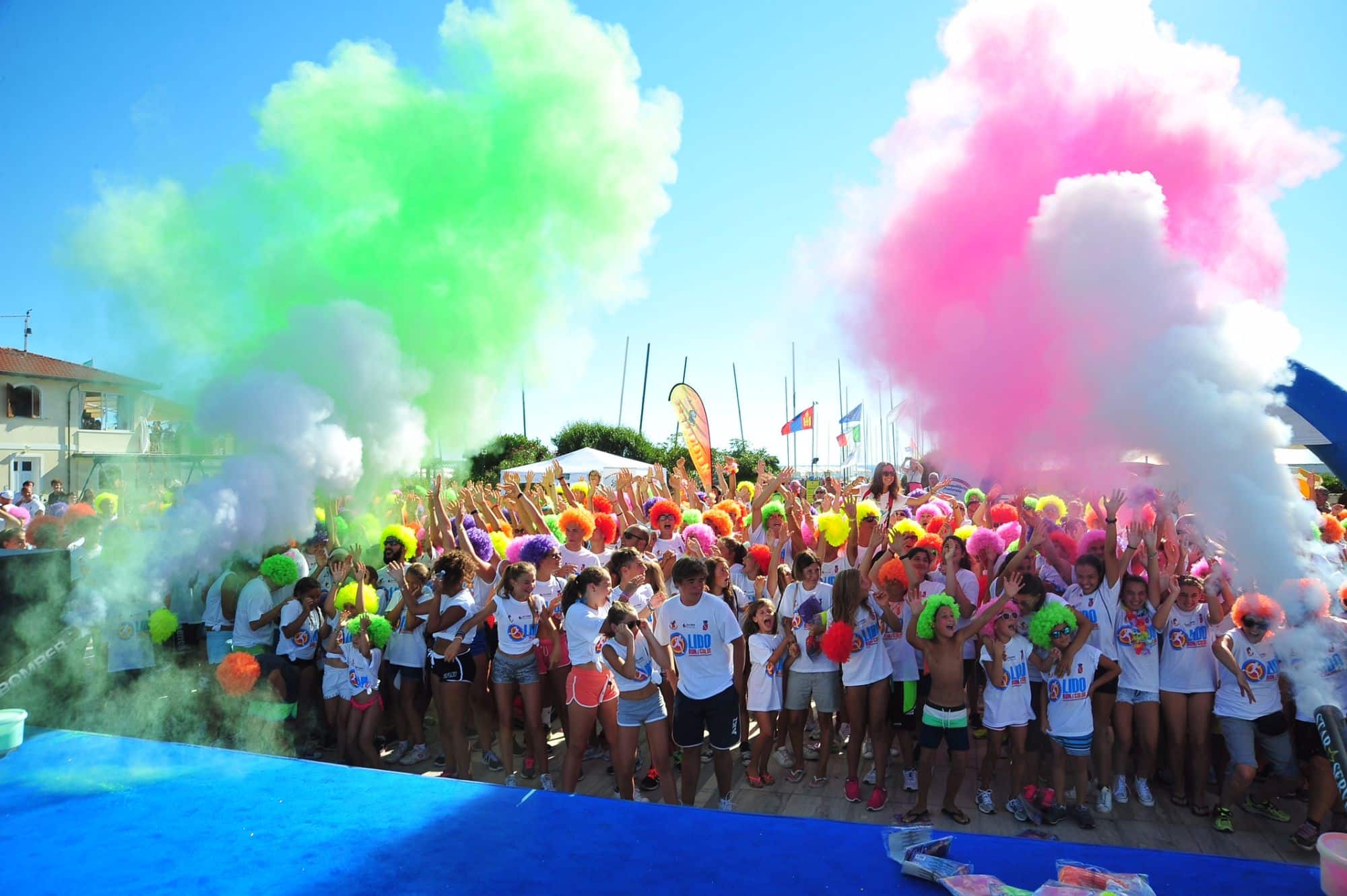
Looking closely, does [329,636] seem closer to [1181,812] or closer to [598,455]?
[1181,812]

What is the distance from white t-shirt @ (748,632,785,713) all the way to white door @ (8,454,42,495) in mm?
27170

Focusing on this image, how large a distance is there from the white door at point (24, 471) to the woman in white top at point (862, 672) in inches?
1092

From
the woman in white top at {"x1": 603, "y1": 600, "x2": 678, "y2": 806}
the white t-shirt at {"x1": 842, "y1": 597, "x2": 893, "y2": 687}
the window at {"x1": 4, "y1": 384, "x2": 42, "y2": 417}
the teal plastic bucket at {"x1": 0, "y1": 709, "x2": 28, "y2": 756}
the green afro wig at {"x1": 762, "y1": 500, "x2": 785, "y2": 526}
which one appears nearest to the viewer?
the teal plastic bucket at {"x1": 0, "y1": 709, "x2": 28, "y2": 756}

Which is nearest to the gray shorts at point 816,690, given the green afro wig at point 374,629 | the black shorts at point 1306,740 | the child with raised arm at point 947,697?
the child with raised arm at point 947,697

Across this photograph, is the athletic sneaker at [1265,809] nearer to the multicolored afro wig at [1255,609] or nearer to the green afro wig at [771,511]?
the multicolored afro wig at [1255,609]

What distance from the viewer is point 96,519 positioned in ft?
25.3

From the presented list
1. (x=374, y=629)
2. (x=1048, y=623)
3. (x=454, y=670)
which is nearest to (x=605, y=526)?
(x=454, y=670)

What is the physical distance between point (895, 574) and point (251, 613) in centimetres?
472

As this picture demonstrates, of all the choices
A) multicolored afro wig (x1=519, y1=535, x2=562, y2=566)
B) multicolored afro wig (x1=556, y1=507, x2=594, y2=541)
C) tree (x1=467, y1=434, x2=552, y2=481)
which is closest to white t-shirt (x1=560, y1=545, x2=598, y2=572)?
multicolored afro wig (x1=556, y1=507, x2=594, y2=541)

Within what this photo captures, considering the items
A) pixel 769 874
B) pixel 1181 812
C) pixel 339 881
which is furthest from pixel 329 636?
pixel 1181 812

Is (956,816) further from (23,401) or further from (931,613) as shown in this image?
(23,401)

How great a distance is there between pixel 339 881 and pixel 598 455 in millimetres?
14723

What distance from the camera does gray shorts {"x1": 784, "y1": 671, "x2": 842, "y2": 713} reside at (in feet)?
17.5

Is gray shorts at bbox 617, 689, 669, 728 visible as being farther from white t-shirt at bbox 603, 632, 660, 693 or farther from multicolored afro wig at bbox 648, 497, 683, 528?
multicolored afro wig at bbox 648, 497, 683, 528
